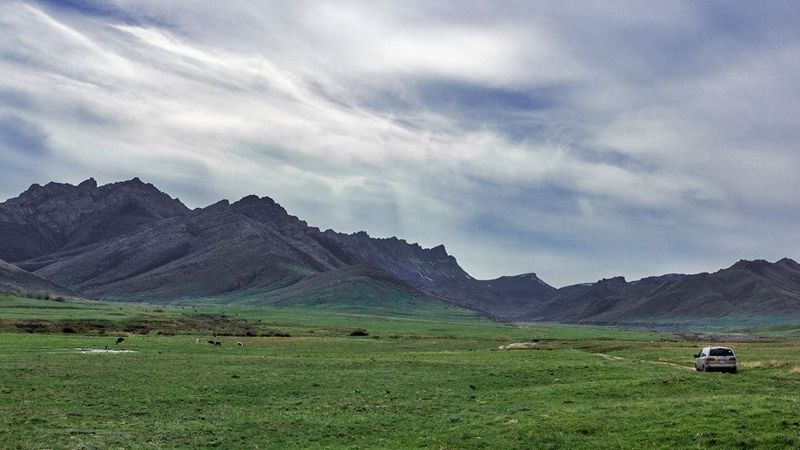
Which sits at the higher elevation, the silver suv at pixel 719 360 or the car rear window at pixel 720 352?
the car rear window at pixel 720 352

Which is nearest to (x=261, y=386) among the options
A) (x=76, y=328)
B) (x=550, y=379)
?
(x=550, y=379)

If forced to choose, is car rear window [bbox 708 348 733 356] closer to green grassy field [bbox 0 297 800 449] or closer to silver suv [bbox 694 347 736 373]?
silver suv [bbox 694 347 736 373]

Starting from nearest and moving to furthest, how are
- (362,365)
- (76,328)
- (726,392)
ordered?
(726,392) < (362,365) < (76,328)

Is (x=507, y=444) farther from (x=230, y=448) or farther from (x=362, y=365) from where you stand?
(x=362, y=365)

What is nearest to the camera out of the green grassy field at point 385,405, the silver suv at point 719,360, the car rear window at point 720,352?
the green grassy field at point 385,405

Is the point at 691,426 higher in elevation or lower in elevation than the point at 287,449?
higher

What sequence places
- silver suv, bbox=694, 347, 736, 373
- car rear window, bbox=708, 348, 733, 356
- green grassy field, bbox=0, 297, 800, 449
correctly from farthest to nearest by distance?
car rear window, bbox=708, 348, 733, 356 < silver suv, bbox=694, 347, 736, 373 < green grassy field, bbox=0, 297, 800, 449

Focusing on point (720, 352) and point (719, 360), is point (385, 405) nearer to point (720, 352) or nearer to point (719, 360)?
point (719, 360)

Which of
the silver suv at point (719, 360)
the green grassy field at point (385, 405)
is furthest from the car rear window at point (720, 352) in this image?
the green grassy field at point (385, 405)

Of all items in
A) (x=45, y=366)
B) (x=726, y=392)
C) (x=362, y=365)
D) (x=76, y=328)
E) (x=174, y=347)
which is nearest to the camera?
(x=726, y=392)

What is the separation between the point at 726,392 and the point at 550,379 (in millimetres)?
13759

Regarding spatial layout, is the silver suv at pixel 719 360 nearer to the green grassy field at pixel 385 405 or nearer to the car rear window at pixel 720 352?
the car rear window at pixel 720 352

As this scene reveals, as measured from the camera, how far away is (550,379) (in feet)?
176

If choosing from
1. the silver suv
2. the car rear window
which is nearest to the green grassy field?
the silver suv
